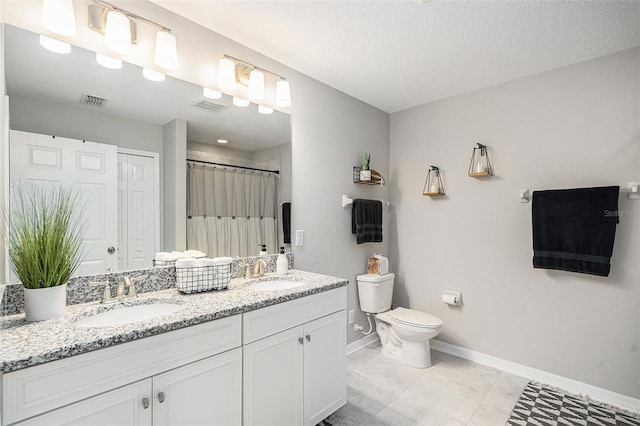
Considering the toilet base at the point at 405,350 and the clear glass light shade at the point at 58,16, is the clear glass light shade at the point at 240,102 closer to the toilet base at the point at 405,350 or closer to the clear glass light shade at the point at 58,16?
the clear glass light shade at the point at 58,16

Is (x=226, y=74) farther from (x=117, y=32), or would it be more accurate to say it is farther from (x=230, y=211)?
(x=230, y=211)

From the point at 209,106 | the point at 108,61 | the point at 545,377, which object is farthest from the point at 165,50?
the point at 545,377

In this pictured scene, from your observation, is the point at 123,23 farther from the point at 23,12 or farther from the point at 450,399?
the point at 450,399

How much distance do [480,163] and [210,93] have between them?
2209 mm

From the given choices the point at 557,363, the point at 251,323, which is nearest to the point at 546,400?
the point at 557,363

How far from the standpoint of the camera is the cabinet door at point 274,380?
143 cm

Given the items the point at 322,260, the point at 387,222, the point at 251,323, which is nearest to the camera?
the point at 251,323

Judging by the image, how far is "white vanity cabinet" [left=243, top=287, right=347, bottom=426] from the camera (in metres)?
1.45

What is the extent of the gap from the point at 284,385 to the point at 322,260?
3.72 feet

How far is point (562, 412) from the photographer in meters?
→ 1.96

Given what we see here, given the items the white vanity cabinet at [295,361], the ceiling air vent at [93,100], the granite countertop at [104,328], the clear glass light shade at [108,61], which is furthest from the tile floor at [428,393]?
the clear glass light shade at [108,61]

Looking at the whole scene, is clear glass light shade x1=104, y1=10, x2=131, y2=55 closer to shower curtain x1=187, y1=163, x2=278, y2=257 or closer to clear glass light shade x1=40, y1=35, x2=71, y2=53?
clear glass light shade x1=40, y1=35, x2=71, y2=53

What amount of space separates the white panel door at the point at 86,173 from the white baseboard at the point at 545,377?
2.77 m

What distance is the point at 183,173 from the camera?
5.97 feet
